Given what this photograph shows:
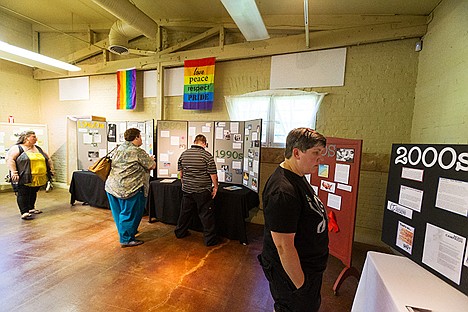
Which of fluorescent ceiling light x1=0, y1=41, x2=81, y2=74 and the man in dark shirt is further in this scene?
fluorescent ceiling light x1=0, y1=41, x2=81, y2=74

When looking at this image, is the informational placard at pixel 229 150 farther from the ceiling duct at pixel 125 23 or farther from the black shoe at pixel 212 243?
the ceiling duct at pixel 125 23

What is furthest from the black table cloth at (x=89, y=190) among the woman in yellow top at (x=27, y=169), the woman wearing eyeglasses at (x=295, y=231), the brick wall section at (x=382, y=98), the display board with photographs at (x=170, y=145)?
the woman wearing eyeglasses at (x=295, y=231)

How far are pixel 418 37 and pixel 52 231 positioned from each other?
6153mm

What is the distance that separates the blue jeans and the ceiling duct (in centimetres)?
275

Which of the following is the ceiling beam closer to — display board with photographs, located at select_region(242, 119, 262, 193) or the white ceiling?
the white ceiling

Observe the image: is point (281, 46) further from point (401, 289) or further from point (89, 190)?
point (89, 190)

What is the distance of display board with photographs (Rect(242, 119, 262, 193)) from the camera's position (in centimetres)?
338

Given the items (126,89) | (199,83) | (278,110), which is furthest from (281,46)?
(126,89)

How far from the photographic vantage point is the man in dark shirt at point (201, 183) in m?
3.13

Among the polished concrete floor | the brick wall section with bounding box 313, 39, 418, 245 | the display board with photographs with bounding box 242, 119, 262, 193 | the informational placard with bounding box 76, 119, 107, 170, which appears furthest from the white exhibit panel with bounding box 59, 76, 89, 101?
the brick wall section with bounding box 313, 39, 418, 245

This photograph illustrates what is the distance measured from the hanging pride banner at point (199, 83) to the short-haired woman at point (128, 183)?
1.75 metres

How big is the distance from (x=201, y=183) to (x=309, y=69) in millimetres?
2609

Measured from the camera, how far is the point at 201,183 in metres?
3.15

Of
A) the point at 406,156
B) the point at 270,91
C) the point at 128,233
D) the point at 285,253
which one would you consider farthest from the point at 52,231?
the point at 406,156
